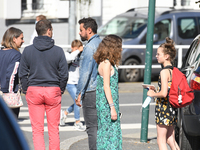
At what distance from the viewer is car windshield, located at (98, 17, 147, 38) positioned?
1434cm

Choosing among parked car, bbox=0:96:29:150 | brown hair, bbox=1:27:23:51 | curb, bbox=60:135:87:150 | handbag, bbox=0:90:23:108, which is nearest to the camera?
parked car, bbox=0:96:29:150

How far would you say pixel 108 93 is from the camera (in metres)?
4.75

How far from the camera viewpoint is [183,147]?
562cm

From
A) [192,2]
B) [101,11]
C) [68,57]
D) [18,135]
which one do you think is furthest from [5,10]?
[18,135]

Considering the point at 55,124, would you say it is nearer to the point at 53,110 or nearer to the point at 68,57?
the point at 53,110

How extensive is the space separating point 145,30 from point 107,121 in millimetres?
9581

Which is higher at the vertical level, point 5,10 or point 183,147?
point 5,10

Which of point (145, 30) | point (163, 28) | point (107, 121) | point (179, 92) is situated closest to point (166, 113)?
point (179, 92)

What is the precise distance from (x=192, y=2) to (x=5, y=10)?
884 cm

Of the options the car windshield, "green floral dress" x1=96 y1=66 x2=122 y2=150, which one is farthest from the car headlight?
the car windshield

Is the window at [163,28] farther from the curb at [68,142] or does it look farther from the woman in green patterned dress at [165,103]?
the woman in green patterned dress at [165,103]

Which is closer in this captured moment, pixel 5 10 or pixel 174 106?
pixel 174 106

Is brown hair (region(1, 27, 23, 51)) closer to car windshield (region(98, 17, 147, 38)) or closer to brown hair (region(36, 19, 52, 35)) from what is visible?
brown hair (region(36, 19, 52, 35))

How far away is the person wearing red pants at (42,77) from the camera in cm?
501
